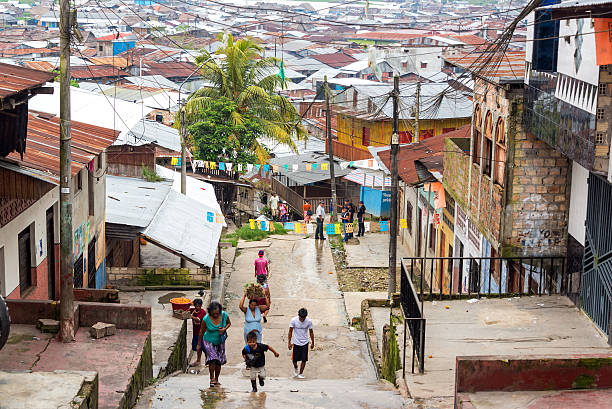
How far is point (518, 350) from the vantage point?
→ 11055 mm

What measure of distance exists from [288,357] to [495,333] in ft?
17.1

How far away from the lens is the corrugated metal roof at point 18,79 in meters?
10.8

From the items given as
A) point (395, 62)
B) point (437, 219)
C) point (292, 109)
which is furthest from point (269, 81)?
point (395, 62)

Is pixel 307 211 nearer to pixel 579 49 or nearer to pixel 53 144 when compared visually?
pixel 53 144

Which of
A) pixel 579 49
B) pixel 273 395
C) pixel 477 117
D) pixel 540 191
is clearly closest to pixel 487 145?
pixel 477 117

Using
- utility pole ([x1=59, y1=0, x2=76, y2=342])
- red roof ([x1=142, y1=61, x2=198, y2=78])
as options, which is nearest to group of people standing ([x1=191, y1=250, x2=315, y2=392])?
utility pole ([x1=59, y1=0, x2=76, y2=342])

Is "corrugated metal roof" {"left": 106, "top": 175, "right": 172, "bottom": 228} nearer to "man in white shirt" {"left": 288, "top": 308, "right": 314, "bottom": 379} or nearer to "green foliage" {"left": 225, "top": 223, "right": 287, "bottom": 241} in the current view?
"green foliage" {"left": 225, "top": 223, "right": 287, "bottom": 241}

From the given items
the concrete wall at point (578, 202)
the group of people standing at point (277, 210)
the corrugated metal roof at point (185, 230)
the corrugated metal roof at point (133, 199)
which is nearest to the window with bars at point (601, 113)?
the concrete wall at point (578, 202)

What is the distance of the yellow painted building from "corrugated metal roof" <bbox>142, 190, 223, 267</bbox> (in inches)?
790

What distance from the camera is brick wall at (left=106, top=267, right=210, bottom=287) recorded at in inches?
789

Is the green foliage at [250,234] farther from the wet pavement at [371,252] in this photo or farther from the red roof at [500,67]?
the red roof at [500,67]

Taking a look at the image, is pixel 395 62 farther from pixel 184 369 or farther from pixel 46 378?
pixel 46 378

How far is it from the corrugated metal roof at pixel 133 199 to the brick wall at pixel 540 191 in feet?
31.5

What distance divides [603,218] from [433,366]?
339 cm
